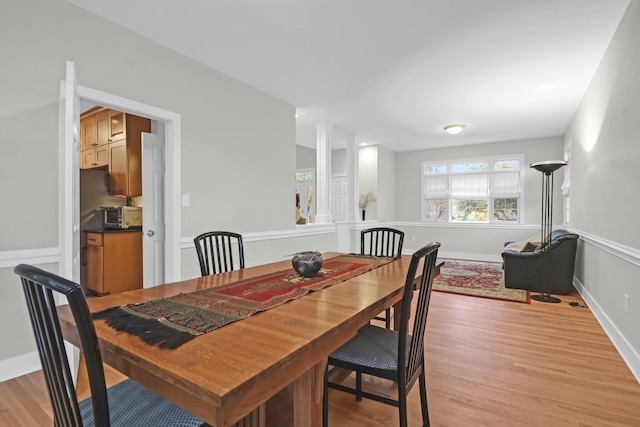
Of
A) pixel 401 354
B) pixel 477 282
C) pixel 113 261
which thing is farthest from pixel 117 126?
pixel 477 282

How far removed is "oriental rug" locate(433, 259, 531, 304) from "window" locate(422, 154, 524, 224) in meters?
1.26

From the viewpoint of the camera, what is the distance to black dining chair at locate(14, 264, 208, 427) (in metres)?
0.78

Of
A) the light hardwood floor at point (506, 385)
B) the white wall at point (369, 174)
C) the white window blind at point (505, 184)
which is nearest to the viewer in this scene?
the light hardwood floor at point (506, 385)

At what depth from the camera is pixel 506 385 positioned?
83.7 inches

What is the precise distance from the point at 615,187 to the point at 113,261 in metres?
5.14

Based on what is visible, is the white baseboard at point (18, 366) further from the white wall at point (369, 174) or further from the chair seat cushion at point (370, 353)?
the white wall at point (369, 174)

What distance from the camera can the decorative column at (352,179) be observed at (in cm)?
619

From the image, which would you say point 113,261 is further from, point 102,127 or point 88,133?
point 88,133

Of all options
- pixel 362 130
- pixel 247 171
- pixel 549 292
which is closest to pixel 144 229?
pixel 247 171

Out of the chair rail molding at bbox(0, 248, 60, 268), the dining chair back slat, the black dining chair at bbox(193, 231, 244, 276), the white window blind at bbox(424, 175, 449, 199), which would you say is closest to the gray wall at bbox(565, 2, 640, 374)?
the dining chair back slat

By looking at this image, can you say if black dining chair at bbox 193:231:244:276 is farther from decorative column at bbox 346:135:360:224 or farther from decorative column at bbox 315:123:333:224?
decorative column at bbox 346:135:360:224

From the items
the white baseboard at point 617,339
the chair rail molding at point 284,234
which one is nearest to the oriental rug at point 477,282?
the white baseboard at point 617,339

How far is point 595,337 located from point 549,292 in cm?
147

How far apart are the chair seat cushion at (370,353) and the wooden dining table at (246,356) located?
0.24m
